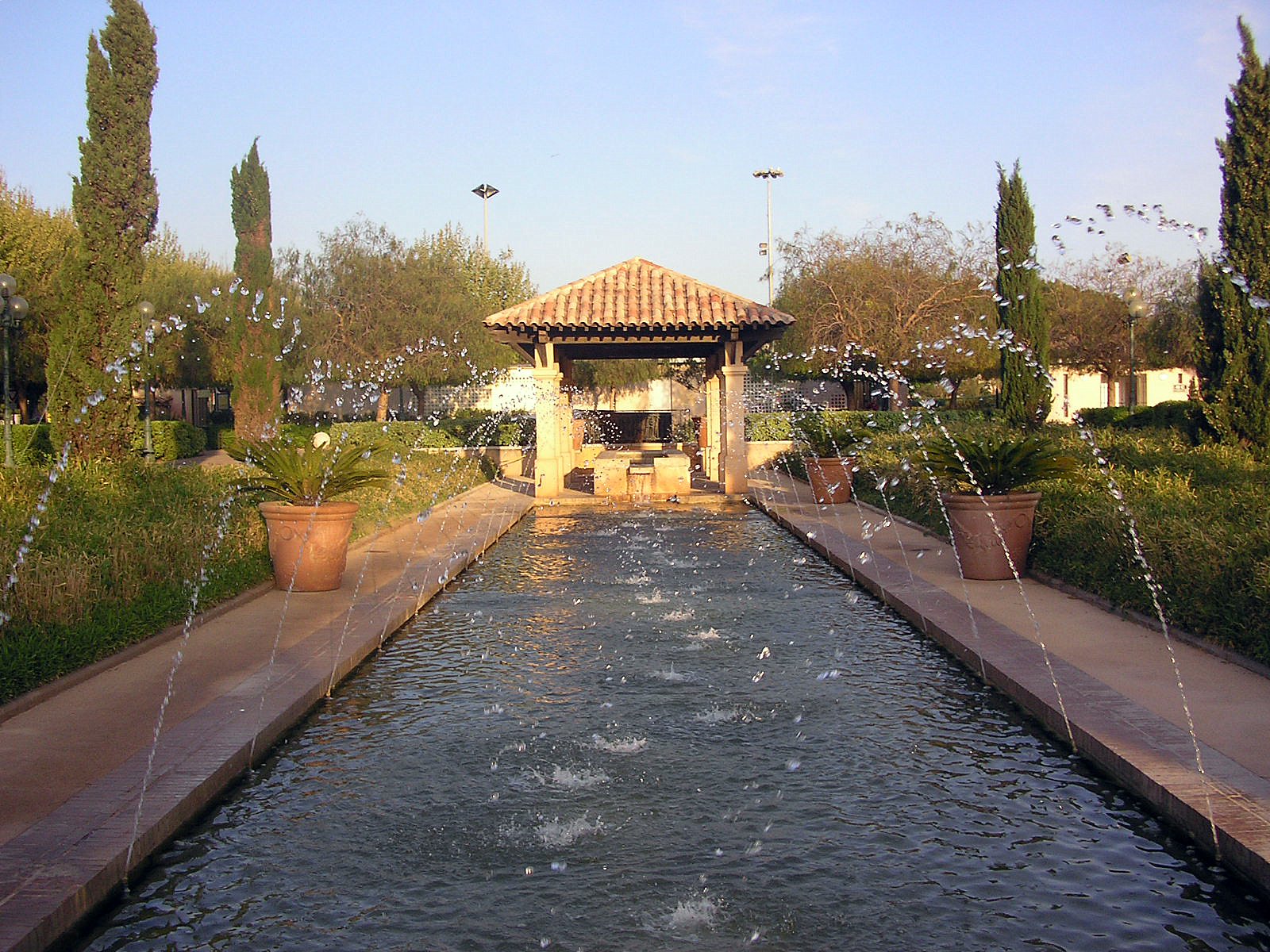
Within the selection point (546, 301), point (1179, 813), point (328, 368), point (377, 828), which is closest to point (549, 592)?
point (377, 828)

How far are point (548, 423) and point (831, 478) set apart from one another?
243 inches

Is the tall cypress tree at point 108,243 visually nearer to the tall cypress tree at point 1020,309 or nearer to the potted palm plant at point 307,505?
the potted palm plant at point 307,505

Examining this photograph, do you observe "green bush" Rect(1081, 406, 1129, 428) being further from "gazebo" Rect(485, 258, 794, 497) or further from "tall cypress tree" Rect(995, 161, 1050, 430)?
"gazebo" Rect(485, 258, 794, 497)

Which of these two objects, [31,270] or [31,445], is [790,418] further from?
[31,270]

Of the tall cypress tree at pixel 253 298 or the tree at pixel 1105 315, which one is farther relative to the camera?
the tree at pixel 1105 315

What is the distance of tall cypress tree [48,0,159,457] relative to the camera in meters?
18.3

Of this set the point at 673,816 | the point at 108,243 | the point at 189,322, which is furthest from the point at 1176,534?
the point at 189,322

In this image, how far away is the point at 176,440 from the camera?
35.5m

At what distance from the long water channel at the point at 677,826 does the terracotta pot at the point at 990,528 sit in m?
2.71

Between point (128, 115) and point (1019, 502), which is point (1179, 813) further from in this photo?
point (128, 115)

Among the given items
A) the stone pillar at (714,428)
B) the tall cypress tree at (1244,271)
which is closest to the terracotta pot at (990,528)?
the tall cypress tree at (1244,271)

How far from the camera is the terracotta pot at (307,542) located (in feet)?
35.4

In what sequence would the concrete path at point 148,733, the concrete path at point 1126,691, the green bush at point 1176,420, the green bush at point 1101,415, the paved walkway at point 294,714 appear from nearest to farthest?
1. the concrete path at point 148,733
2. the paved walkway at point 294,714
3. the concrete path at point 1126,691
4. the green bush at point 1176,420
5. the green bush at point 1101,415

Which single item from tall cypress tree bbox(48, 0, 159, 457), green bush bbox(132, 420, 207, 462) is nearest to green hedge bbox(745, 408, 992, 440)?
green bush bbox(132, 420, 207, 462)
